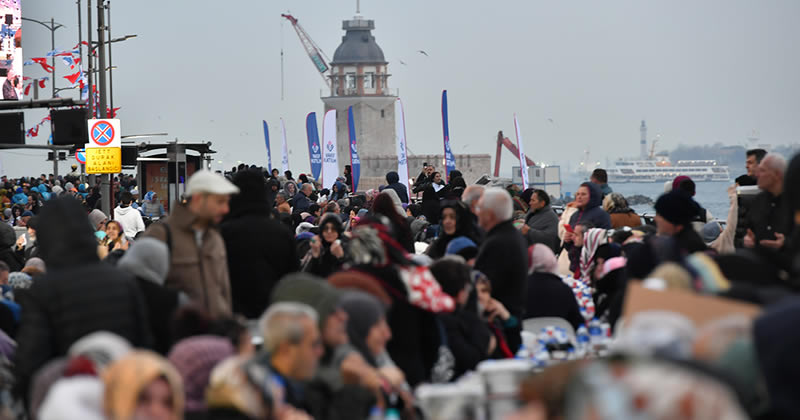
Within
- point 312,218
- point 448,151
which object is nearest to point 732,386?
point 312,218

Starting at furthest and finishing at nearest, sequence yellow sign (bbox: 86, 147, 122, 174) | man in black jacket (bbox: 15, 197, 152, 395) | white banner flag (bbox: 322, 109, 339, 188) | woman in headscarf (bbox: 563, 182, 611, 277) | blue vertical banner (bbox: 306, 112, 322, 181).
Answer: blue vertical banner (bbox: 306, 112, 322, 181) < white banner flag (bbox: 322, 109, 339, 188) < yellow sign (bbox: 86, 147, 122, 174) < woman in headscarf (bbox: 563, 182, 611, 277) < man in black jacket (bbox: 15, 197, 152, 395)

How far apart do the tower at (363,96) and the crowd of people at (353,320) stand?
132 meters

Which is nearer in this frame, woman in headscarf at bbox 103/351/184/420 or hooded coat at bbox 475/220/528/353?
woman in headscarf at bbox 103/351/184/420

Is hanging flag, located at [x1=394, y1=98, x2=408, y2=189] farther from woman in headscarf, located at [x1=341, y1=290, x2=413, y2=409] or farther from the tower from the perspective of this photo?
the tower

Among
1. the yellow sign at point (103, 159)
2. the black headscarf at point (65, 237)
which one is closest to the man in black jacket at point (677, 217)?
the black headscarf at point (65, 237)

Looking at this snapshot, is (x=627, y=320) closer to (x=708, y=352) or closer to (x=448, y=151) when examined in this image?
(x=708, y=352)

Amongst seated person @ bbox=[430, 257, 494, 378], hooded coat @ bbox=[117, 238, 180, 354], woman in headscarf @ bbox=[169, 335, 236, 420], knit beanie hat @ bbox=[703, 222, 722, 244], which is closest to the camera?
woman in headscarf @ bbox=[169, 335, 236, 420]

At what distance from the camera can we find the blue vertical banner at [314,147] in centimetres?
4316

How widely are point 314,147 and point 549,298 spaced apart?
3602 centimetres

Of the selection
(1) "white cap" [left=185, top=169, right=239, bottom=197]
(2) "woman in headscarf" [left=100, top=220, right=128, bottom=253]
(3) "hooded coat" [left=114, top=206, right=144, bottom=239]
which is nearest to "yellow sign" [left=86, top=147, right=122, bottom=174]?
(3) "hooded coat" [left=114, top=206, right=144, bottom=239]

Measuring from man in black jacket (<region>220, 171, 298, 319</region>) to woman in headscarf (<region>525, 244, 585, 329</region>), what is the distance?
181 cm

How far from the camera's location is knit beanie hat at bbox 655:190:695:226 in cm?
753

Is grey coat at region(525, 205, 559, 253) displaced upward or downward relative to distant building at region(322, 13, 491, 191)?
downward

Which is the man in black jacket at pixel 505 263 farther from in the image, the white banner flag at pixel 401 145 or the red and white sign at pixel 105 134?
the white banner flag at pixel 401 145
